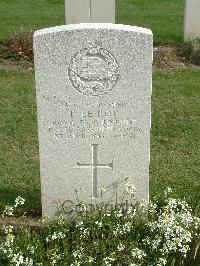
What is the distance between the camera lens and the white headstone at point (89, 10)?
32.4 feet

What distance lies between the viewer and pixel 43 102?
461 cm

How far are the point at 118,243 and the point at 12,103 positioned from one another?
3.92 m

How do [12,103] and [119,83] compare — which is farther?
[12,103]

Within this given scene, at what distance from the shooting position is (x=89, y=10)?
10000 mm

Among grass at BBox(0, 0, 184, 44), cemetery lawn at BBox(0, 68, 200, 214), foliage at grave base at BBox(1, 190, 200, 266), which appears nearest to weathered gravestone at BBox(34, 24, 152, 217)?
foliage at grave base at BBox(1, 190, 200, 266)

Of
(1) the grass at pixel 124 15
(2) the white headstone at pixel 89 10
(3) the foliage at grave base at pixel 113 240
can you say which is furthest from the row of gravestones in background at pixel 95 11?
(3) the foliage at grave base at pixel 113 240

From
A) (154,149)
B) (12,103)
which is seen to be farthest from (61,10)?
(154,149)

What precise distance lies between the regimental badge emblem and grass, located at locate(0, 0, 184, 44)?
6192 millimetres

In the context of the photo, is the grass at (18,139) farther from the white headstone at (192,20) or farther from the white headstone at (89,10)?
the white headstone at (192,20)

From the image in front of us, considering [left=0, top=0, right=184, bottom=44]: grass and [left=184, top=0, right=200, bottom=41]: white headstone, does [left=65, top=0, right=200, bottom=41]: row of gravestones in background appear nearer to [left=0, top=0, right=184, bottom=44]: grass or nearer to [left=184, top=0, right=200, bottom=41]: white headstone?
[left=184, top=0, right=200, bottom=41]: white headstone

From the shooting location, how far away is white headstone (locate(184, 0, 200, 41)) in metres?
9.99

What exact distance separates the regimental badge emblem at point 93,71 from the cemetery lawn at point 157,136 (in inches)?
56.5

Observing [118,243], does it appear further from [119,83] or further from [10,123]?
[10,123]

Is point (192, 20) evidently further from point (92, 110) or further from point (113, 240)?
point (113, 240)
